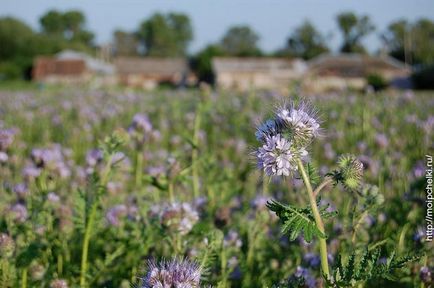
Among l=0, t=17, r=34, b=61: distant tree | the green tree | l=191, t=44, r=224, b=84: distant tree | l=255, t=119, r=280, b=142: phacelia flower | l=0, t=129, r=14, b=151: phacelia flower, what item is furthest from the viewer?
l=0, t=17, r=34, b=61: distant tree

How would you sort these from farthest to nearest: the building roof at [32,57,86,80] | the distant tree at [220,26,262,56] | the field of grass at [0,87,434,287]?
the distant tree at [220,26,262,56]
the building roof at [32,57,86,80]
the field of grass at [0,87,434,287]

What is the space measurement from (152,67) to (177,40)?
154 ft

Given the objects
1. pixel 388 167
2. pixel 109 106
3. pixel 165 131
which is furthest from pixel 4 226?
pixel 109 106

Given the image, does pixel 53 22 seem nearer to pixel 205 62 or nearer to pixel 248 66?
pixel 205 62

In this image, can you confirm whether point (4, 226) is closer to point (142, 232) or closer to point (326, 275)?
point (142, 232)

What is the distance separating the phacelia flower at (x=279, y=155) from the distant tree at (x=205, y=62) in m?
62.7

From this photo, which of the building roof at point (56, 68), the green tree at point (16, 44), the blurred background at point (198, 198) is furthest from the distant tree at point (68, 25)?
the blurred background at point (198, 198)

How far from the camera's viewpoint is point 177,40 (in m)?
117

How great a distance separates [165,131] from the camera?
644 centimetres

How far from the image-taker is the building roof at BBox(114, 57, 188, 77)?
6962 centimetres

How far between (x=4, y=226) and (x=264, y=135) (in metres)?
1.49

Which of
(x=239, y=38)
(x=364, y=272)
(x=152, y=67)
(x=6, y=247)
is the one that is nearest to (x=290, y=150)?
(x=364, y=272)

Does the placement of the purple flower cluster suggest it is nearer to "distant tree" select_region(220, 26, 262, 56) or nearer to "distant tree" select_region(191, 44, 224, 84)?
"distant tree" select_region(191, 44, 224, 84)

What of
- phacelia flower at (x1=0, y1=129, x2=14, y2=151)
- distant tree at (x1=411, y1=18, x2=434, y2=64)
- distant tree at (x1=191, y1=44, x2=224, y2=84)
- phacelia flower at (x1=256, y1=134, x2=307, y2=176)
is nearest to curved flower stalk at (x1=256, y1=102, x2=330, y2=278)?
phacelia flower at (x1=256, y1=134, x2=307, y2=176)
